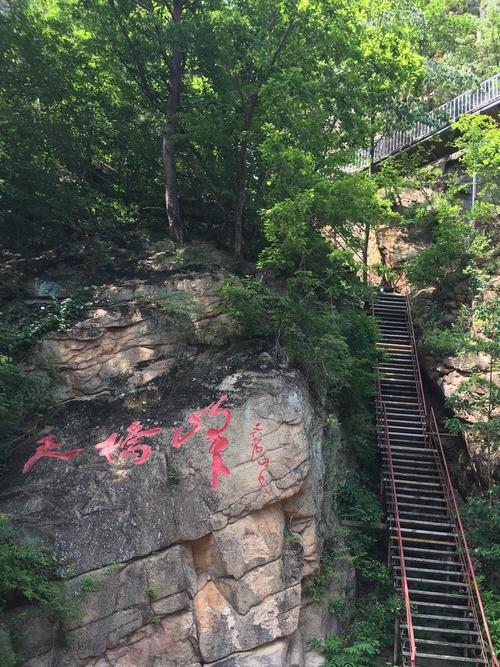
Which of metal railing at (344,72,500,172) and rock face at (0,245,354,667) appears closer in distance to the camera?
rock face at (0,245,354,667)

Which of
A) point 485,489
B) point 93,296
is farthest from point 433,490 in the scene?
point 93,296

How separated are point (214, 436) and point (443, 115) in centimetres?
1355

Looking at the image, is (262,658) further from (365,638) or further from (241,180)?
(241,180)

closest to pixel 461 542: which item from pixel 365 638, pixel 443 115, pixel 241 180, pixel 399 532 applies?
pixel 399 532

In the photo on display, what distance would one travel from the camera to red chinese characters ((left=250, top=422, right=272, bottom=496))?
293 inches

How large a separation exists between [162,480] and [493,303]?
7013 millimetres

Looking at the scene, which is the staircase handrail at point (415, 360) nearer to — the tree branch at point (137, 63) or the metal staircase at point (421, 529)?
the metal staircase at point (421, 529)

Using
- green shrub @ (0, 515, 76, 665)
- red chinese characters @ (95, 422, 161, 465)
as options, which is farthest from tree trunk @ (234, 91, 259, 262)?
green shrub @ (0, 515, 76, 665)

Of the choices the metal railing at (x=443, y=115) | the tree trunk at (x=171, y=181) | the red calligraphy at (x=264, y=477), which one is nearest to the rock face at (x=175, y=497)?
the red calligraphy at (x=264, y=477)

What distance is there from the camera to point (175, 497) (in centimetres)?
718

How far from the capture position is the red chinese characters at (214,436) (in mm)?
7438

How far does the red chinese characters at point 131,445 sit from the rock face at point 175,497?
0.07 feet

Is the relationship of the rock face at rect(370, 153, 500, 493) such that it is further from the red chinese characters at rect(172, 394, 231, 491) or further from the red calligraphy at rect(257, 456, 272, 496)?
the red chinese characters at rect(172, 394, 231, 491)

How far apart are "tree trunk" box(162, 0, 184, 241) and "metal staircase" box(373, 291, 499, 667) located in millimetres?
5786
